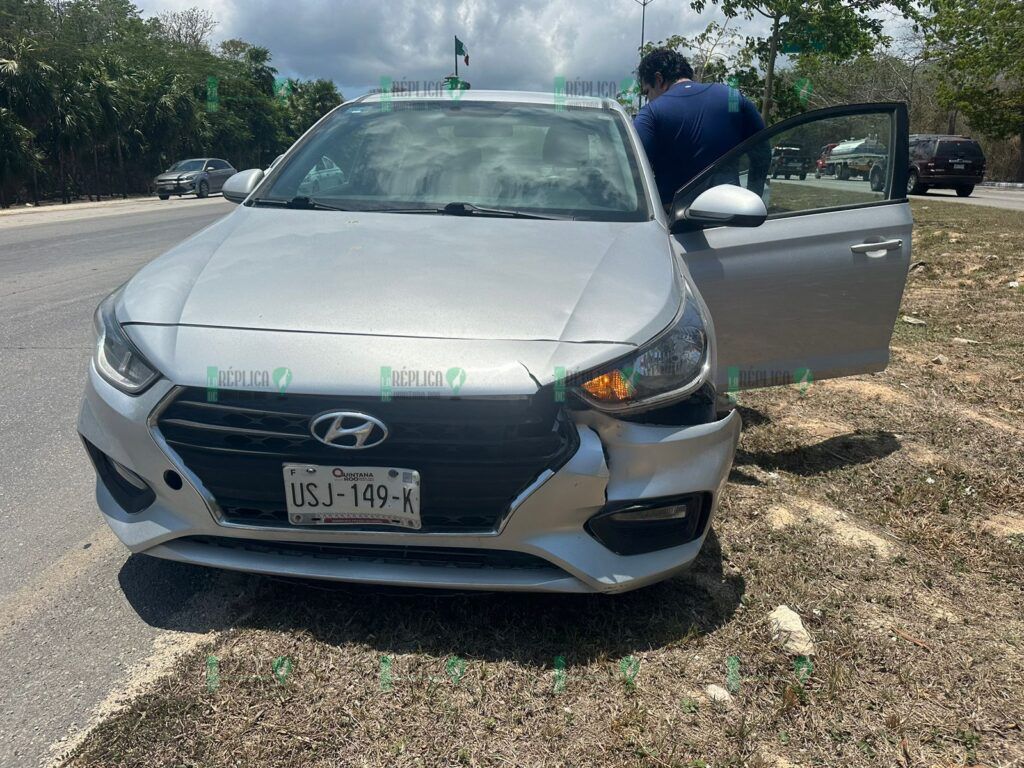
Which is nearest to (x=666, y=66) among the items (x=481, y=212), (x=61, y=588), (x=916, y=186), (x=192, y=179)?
A: (x=481, y=212)

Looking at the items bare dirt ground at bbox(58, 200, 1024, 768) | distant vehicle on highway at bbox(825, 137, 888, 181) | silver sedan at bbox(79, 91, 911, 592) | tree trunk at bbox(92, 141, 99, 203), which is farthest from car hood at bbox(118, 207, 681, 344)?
tree trunk at bbox(92, 141, 99, 203)

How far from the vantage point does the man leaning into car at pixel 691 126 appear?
411 cm

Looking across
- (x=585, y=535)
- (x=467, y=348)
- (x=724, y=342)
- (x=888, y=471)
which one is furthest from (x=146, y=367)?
(x=888, y=471)

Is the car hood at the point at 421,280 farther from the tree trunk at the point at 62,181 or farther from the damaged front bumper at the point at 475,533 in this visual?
the tree trunk at the point at 62,181

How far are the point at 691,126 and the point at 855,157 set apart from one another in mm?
876

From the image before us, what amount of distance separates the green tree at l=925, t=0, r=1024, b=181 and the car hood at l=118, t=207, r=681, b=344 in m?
36.0

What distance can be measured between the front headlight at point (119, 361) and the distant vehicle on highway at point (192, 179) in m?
26.5

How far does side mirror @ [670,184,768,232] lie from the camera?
291 cm

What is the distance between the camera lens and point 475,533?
199 centimetres

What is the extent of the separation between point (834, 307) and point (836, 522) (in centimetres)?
96

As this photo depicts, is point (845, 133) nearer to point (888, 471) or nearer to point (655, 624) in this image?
point (888, 471)

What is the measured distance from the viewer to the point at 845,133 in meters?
3.53

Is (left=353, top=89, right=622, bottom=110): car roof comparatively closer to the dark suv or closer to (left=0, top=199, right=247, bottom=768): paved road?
(left=0, top=199, right=247, bottom=768): paved road

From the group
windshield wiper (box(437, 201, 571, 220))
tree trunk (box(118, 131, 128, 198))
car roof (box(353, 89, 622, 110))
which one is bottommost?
tree trunk (box(118, 131, 128, 198))
